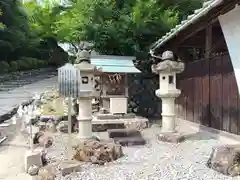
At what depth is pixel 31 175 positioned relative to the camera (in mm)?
6438

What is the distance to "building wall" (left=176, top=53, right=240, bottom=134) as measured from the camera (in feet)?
24.1

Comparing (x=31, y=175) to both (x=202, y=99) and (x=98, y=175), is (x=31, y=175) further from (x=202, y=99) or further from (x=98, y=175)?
(x=202, y=99)

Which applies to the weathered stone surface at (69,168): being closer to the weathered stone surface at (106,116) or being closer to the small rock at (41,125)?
the weathered stone surface at (106,116)

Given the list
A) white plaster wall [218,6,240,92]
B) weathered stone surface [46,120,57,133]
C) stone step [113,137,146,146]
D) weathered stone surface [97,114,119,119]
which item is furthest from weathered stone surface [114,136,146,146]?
weathered stone surface [46,120,57,133]

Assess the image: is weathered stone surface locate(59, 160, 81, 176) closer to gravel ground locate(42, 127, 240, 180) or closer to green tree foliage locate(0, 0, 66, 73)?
gravel ground locate(42, 127, 240, 180)

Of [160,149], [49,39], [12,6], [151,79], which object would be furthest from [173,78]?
[49,39]

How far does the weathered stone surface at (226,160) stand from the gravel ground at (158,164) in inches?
4.8

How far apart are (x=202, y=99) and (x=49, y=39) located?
2186 cm

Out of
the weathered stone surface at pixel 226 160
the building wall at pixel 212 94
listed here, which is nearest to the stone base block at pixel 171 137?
the building wall at pixel 212 94

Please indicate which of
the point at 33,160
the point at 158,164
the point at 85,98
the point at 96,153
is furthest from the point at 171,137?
the point at 33,160

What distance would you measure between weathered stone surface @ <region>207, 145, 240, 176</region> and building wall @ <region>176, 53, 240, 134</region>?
1906 millimetres

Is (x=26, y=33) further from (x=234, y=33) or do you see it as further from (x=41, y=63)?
(x=234, y=33)

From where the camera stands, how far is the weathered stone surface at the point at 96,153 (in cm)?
603

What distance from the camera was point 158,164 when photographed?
5.89m
